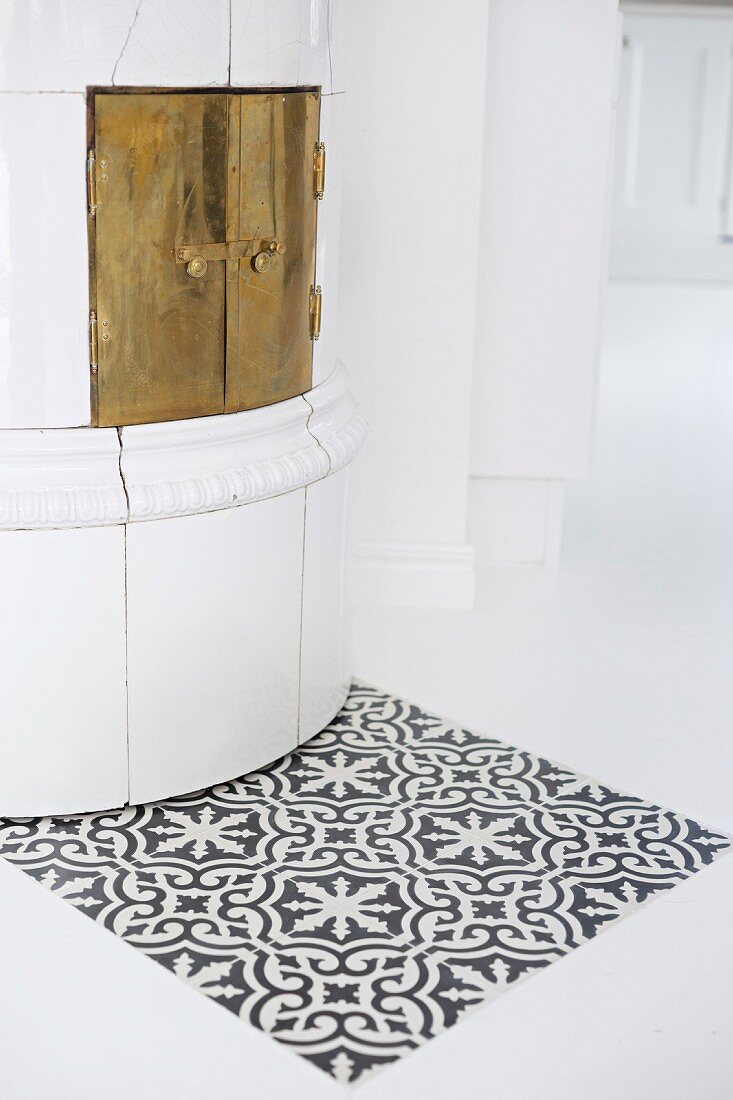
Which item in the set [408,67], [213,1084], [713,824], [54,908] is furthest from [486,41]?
[213,1084]

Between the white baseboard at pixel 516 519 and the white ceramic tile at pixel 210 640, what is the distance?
944 millimetres

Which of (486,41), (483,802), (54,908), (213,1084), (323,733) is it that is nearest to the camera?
(213,1084)

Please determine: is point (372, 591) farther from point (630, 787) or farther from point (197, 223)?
point (197, 223)

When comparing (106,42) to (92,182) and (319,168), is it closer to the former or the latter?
(92,182)

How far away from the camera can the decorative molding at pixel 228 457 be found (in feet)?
6.19

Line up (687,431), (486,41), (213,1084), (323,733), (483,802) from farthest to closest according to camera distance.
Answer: (687,431) < (486,41) < (323,733) < (483,802) < (213,1084)

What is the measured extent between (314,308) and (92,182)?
46 centimetres

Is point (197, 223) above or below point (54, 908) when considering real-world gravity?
above

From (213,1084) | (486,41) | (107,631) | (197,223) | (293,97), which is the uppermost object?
(486,41)

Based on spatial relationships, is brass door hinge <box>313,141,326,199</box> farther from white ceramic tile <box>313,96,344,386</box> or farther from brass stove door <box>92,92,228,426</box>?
brass stove door <box>92,92,228,426</box>

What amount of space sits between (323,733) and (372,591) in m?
0.61

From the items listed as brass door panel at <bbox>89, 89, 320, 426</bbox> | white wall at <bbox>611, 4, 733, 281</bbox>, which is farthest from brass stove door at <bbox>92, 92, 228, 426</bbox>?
white wall at <bbox>611, 4, 733, 281</bbox>

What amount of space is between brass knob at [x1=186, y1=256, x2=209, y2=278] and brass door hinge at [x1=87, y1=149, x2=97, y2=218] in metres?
0.15

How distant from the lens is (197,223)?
186 cm
